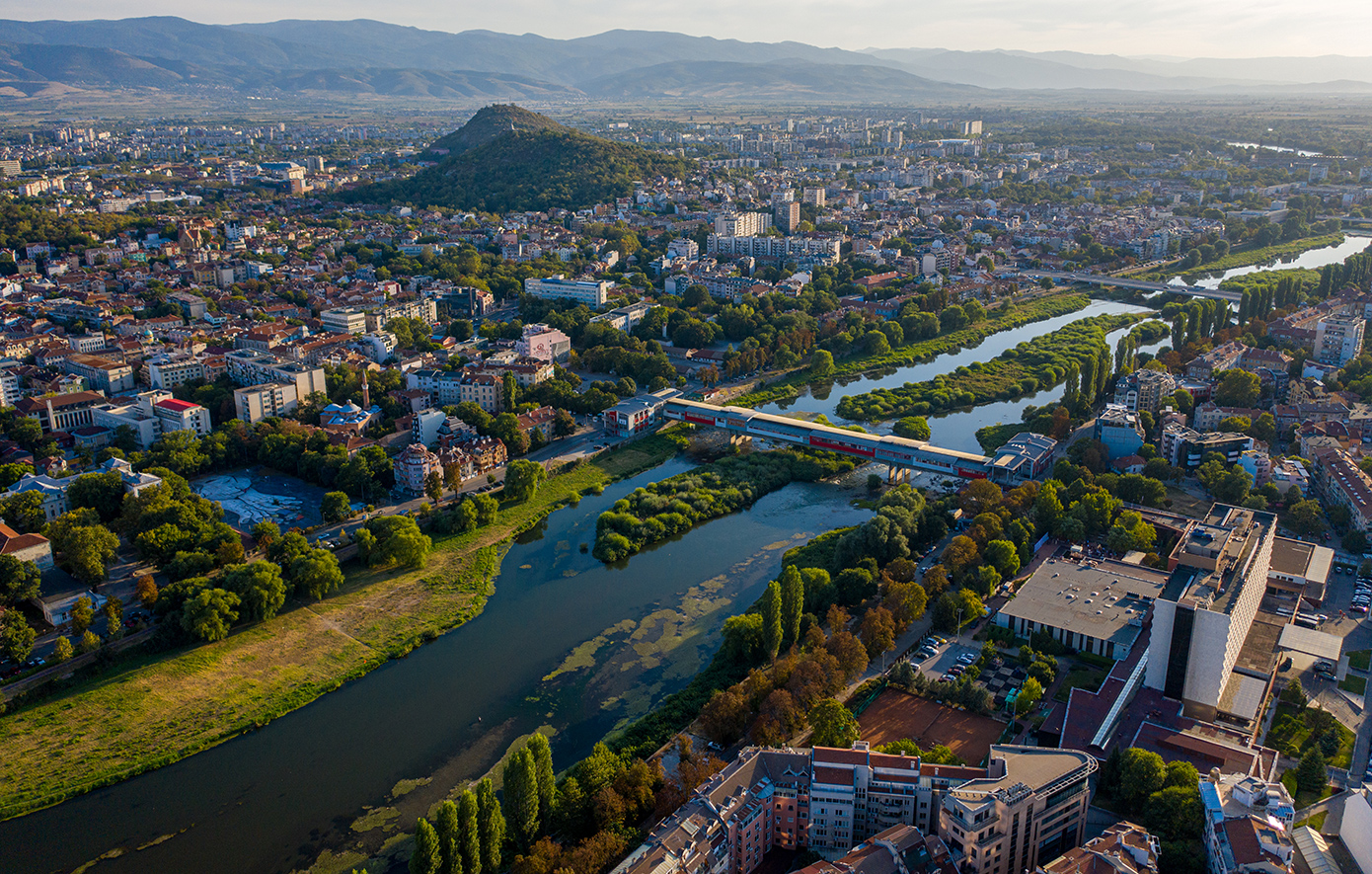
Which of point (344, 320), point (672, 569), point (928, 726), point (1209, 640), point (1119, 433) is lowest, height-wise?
point (672, 569)

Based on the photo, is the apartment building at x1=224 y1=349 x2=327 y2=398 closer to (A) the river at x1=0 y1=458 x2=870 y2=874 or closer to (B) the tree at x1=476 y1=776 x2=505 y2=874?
(A) the river at x1=0 y1=458 x2=870 y2=874

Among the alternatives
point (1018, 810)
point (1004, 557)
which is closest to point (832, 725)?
point (1018, 810)

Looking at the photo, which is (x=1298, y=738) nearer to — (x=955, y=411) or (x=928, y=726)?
(x=928, y=726)

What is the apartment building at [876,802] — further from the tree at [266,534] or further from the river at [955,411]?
the river at [955,411]

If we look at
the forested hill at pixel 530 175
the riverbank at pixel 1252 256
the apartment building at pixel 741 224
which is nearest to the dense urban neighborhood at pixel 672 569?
the riverbank at pixel 1252 256

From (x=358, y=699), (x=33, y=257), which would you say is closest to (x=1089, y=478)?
(x=358, y=699)

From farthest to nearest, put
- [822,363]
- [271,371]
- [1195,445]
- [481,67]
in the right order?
1. [481,67]
2. [822,363]
3. [271,371]
4. [1195,445]

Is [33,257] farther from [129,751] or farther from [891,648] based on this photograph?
[891,648]
